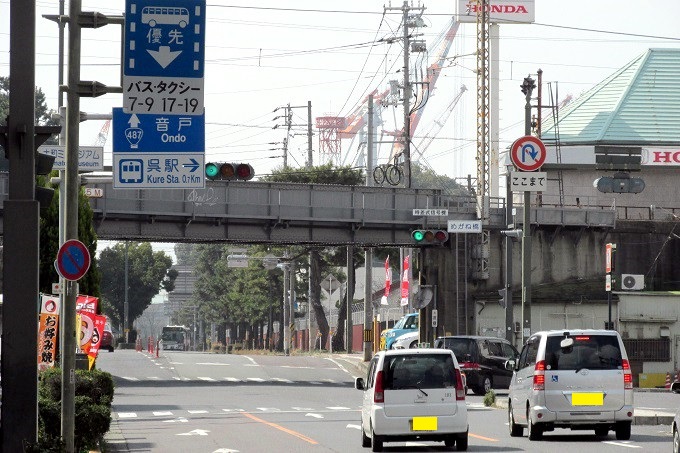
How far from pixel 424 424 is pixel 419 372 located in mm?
818

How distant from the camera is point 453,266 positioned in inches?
2283

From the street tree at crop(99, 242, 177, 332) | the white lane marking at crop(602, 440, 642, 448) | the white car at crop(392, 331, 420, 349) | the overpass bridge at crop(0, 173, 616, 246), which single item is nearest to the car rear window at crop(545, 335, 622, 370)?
the white lane marking at crop(602, 440, 642, 448)

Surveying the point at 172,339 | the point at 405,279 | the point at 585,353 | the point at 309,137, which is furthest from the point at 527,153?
the point at 172,339

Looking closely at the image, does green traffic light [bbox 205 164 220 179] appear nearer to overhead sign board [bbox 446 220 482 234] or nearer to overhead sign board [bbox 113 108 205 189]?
overhead sign board [bbox 113 108 205 189]

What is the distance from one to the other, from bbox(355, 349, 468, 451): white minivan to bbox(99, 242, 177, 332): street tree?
115572mm

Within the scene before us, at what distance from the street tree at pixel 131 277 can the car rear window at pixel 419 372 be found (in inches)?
4549

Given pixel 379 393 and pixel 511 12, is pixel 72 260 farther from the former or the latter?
pixel 511 12

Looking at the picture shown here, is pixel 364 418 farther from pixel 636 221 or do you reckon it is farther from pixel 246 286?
pixel 246 286

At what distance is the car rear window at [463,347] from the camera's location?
41.6 m

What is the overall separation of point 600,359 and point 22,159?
1146 cm


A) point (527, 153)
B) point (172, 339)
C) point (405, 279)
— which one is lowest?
point (172, 339)

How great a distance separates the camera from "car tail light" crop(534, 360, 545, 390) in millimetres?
21641

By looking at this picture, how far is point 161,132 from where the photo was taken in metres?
18.2

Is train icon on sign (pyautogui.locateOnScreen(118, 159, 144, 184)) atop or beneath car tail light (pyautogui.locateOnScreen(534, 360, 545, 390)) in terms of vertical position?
atop
